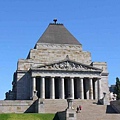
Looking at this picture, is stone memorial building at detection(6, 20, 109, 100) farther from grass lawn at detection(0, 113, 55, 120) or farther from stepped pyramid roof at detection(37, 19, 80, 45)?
grass lawn at detection(0, 113, 55, 120)

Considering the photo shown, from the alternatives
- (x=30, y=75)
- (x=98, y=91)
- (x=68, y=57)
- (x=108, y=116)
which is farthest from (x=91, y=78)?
(x=108, y=116)

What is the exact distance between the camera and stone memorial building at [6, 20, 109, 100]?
66312 millimetres

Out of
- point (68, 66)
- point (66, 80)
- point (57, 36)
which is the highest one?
point (57, 36)

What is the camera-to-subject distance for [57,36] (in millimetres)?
78000

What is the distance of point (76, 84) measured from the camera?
229ft

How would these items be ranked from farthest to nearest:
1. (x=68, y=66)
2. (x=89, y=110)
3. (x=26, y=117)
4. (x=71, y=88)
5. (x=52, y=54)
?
(x=52, y=54) → (x=68, y=66) → (x=71, y=88) → (x=89, y=110) → (x=26, y=117)

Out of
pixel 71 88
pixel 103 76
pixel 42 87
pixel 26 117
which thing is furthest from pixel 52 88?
pixel 26 117

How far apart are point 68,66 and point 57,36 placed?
12.9 meters

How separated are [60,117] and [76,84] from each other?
93.4ft

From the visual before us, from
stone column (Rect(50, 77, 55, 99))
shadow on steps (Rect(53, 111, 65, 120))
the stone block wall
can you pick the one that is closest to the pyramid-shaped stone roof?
the stone block wall

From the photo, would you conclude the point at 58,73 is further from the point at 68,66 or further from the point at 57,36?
the point at 57,36

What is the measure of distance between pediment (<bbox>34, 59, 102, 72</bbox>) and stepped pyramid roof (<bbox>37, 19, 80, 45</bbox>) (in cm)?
950

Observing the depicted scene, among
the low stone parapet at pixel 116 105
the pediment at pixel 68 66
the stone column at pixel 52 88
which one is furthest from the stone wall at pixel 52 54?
the low stone parapet at pixel 116 105

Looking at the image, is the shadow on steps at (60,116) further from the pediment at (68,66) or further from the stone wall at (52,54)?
the stone wall at (52,54)
